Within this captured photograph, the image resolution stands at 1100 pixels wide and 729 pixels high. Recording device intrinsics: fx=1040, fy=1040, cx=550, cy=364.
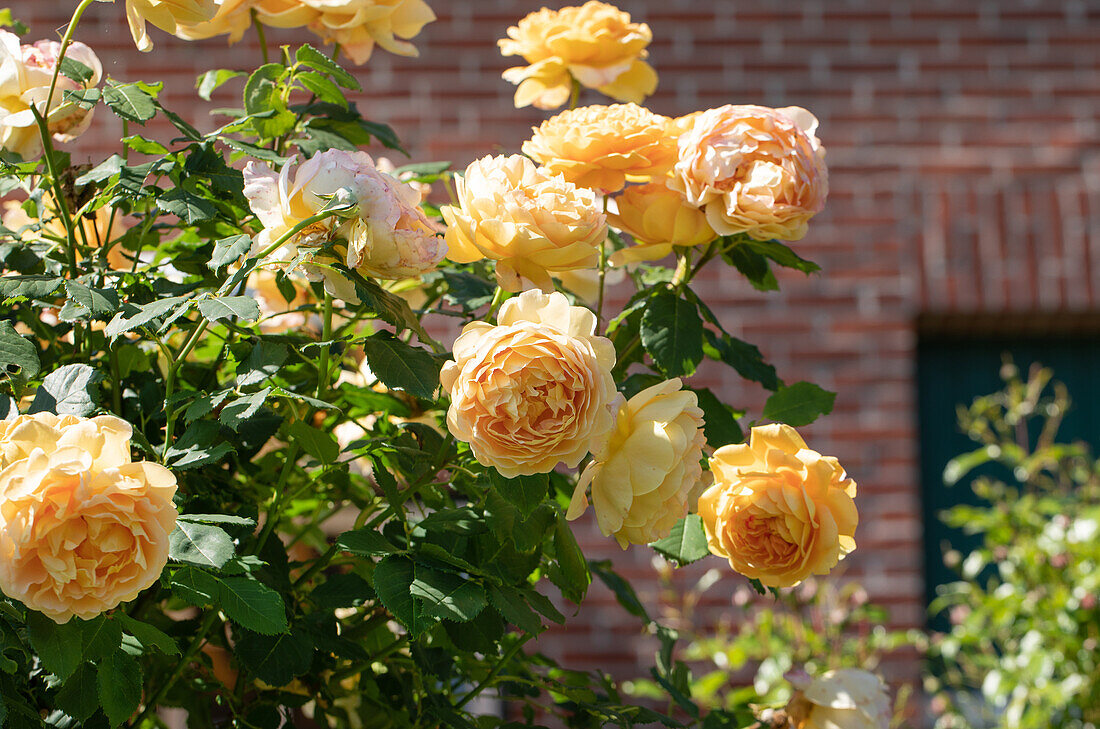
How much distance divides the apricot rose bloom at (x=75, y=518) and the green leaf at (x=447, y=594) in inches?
7.1

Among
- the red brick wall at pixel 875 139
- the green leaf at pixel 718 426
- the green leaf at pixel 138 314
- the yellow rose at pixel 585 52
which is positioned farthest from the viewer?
the red brick wall at pixel 875 139

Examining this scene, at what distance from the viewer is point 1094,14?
3.23m

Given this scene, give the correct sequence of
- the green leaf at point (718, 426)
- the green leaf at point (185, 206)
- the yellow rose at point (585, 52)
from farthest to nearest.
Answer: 1. the yellow rose at point (585, 52)
2. the green leaf at point (718, 426)
3. the green leaf at point (185, 206)

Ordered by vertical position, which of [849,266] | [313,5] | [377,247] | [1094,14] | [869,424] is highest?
[1094,14]

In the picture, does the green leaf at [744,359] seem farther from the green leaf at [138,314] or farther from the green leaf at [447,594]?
the green leaf at [138,314]

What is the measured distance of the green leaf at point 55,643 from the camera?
641 mm

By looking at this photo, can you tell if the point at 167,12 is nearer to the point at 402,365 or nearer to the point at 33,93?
the point at 33,93

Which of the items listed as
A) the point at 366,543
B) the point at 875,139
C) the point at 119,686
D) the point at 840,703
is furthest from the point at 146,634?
the point at 875,139

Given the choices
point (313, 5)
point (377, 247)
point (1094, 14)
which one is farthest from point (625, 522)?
point (1094, 14)

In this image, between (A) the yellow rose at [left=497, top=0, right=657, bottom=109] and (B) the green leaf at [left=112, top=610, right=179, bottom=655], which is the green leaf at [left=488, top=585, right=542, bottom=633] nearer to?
(B) the green leaf at [left=112, top=610, right=179, bottom=655]

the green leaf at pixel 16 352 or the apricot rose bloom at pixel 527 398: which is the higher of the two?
the green leaf at pixel 16 352

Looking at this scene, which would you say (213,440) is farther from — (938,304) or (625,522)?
(938,304)

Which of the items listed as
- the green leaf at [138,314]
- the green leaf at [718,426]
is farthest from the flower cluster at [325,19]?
the green leaf at [718,426]

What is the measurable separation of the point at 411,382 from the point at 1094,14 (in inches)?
128
